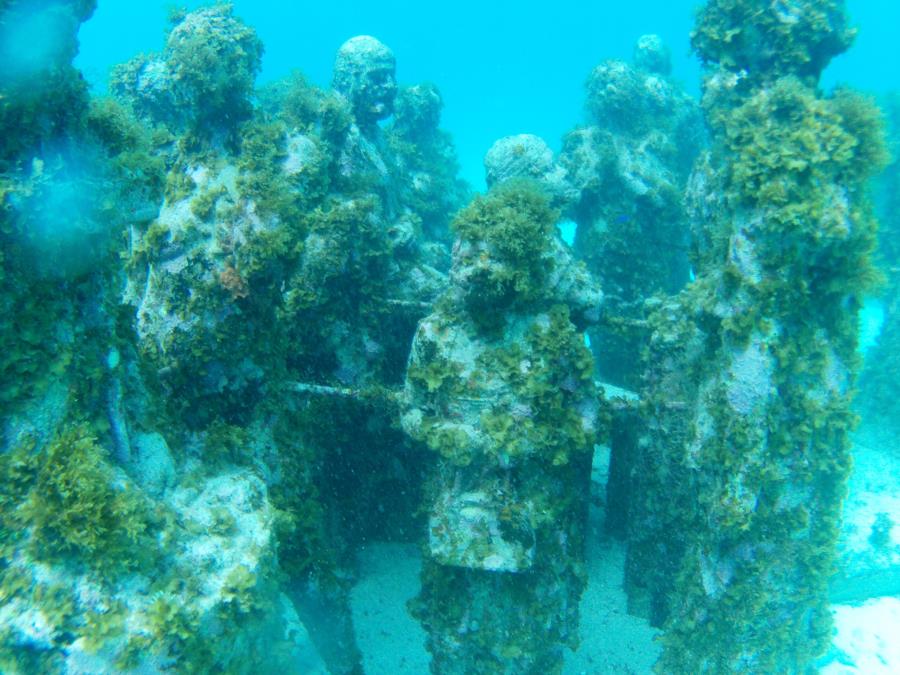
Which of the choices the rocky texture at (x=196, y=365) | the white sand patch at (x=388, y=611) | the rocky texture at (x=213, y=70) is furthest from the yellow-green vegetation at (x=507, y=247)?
the white sand patch at (x=388, y=611)

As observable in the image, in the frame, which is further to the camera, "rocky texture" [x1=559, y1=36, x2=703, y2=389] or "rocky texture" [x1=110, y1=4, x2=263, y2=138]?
"rocky texture" [x1=559, y1=36, x2=703, y2=389]

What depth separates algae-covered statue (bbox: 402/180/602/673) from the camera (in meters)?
5.65

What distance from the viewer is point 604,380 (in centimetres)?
1209

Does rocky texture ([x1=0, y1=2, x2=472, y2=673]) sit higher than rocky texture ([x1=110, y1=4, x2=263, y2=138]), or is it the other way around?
rocky texture ([x1=110, y1=4, x2=263, y2=138])

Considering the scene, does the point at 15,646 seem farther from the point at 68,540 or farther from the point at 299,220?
the point at 299,220

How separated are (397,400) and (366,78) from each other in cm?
902

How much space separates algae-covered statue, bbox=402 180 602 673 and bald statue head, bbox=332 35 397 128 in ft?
24.7

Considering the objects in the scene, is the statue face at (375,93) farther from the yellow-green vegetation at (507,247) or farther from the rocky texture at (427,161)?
the yellow-green vegetation at (507,247)

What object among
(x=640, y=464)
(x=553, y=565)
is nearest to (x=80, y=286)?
(x=553, y=565)

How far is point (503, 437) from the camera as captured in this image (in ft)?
18.1

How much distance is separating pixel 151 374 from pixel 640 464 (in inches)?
246

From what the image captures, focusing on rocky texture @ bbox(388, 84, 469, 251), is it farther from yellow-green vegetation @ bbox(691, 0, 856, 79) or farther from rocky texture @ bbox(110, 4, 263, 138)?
yellow-green vegetation @ bbox(691, 0, 856, 79)

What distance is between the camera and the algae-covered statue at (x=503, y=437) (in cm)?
565

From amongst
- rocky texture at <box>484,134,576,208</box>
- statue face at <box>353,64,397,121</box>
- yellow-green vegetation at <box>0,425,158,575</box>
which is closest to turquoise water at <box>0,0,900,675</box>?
yellow-green vegetation at <box>0,425,158,575</box>
